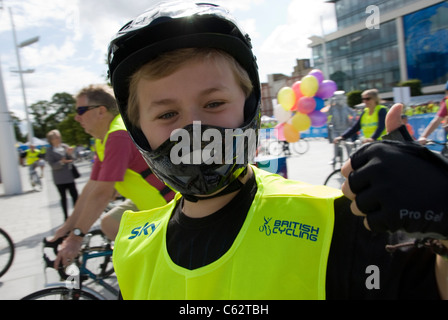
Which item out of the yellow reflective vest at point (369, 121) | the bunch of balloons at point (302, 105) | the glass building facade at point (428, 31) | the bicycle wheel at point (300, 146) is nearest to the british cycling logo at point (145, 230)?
the yellow reflective vest at point (369, 121)

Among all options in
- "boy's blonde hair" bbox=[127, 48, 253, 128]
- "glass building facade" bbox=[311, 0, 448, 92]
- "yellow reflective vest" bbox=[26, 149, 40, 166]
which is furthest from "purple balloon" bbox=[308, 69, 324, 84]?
"yellow reflective vest" bbox=[26, 149, 40, 166]

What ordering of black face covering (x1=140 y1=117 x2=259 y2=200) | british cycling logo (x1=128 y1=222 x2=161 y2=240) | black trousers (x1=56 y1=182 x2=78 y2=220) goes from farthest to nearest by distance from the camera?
black trousers (x1=56 y1=182 x2=78 y2=220) → british cycling logo (x1=128 y1=222 x2=161 y2=240) → black face covering (x1=140 y1=117 x2=259 y2=200)

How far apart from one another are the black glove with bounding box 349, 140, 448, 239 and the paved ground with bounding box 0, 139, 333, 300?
2877 millimetres

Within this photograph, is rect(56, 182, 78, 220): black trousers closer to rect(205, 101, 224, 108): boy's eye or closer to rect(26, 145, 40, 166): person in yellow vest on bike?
rect(205, 101, 224, 108): boy's eye

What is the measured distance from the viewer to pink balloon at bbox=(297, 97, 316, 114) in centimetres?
680

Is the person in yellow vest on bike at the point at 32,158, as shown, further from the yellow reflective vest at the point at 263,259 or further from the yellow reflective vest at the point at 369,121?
the yellow reflective vest at the point at 263,259

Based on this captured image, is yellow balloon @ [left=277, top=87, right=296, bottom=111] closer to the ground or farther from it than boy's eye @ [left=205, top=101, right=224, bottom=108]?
farther from it

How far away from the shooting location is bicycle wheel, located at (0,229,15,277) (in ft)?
13.7

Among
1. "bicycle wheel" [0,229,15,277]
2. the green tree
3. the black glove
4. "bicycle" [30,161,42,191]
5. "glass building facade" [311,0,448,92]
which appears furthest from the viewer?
the green tree

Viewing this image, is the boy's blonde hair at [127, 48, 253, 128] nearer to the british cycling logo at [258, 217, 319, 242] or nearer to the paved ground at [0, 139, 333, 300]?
the british cycling logo at [258, 217, 319, 242]

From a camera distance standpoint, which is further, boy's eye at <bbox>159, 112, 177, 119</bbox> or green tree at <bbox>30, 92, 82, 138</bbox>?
green tree at <bbox>30, 92, 82, 138</bbox>

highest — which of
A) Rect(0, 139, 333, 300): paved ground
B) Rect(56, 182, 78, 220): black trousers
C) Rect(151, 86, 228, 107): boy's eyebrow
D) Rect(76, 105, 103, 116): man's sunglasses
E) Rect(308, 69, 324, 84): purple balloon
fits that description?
Rect(308, 69, 324, 84): purple balloon

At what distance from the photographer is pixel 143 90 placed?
115 centimetres

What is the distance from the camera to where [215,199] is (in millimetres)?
1122
